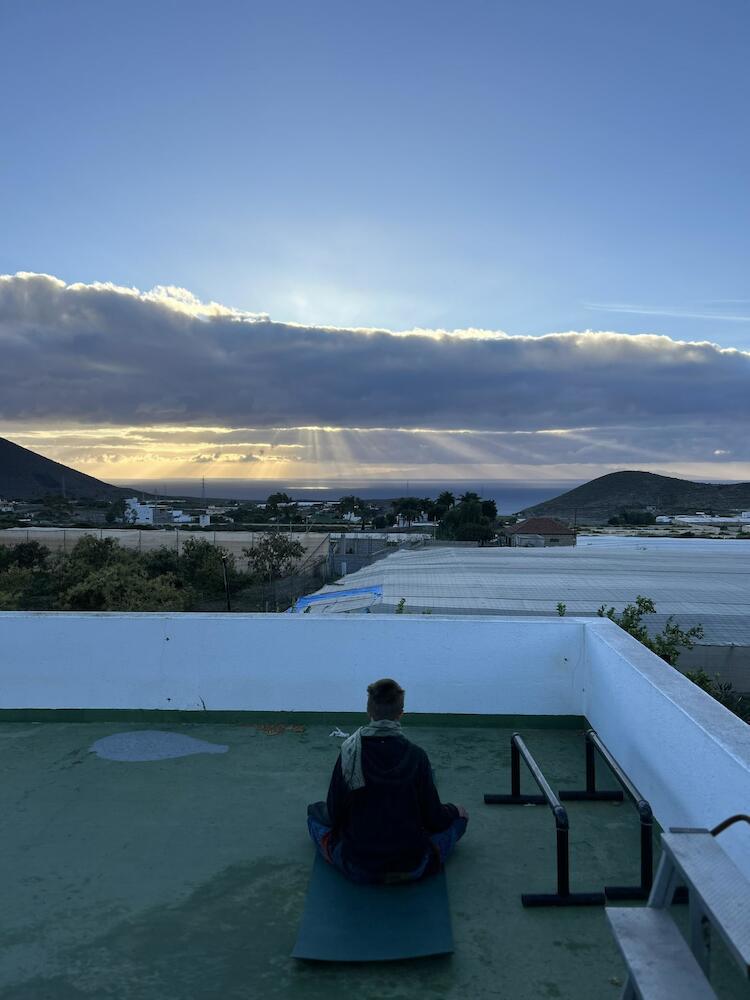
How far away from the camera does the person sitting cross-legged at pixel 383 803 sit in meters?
3.20

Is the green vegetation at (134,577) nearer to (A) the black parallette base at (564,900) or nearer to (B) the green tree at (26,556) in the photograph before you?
(B) the green tree at (26,556)

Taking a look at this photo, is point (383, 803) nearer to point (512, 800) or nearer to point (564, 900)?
point (564, 900)

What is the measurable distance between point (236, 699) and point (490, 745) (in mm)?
1695

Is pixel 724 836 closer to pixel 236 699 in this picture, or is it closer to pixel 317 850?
pixel 317 850

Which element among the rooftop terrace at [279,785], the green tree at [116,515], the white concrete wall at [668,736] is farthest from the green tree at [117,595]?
the green tree at [116,515]

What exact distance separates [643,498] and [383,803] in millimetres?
131696

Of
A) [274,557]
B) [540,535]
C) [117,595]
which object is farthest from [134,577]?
[540,535]

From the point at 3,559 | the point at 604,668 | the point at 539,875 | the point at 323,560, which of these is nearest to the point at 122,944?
the point at 539,875

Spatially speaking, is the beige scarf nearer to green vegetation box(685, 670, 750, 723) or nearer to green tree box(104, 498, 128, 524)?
green vegetation box(685, 670, 750, 723)

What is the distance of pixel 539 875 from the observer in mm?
3438

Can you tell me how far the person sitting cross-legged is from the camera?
10.5 ft

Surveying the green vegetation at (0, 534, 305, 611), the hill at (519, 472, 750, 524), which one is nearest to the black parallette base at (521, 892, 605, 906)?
the green vegetation at (0, 534, 305, 611)

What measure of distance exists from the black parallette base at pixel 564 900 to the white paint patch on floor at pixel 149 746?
2257 mm

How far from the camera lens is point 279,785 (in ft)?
14.4
